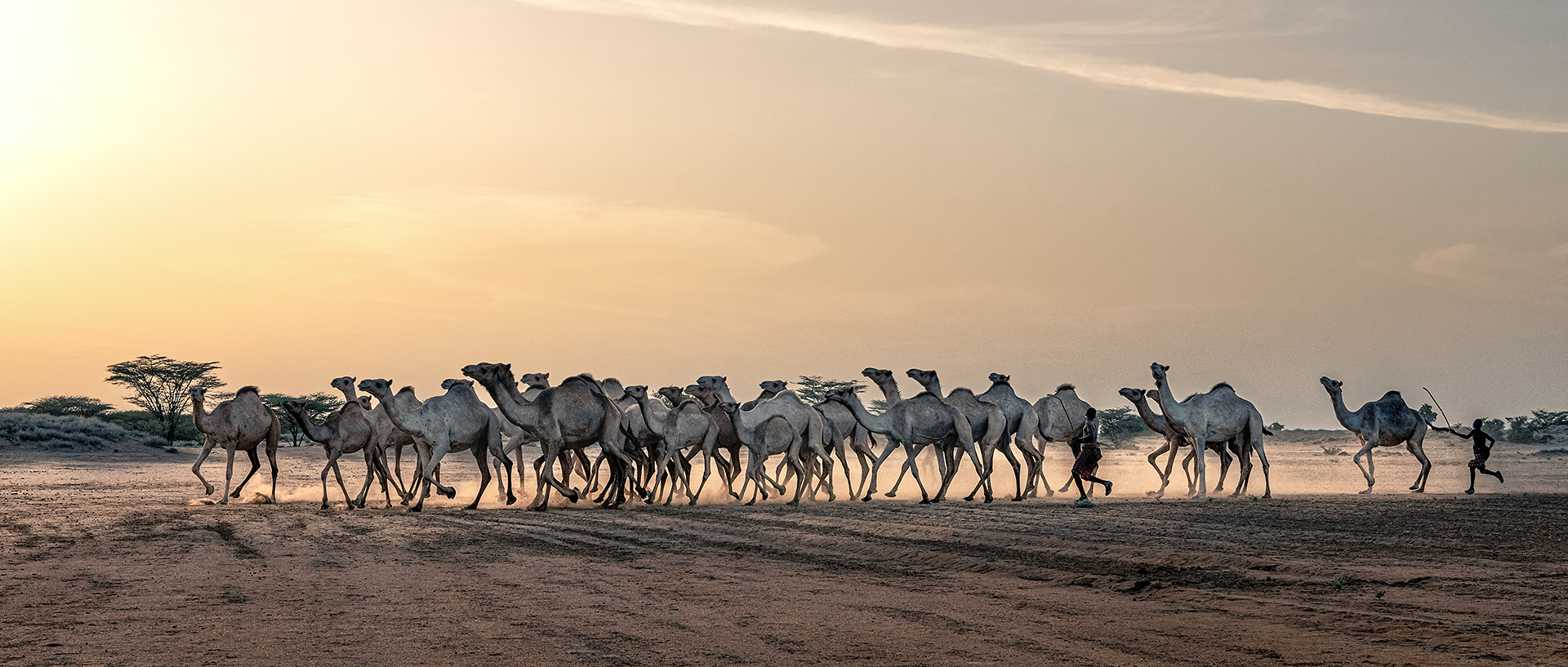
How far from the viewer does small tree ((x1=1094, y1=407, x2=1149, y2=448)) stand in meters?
82.6

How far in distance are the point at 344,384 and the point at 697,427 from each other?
6.58 m

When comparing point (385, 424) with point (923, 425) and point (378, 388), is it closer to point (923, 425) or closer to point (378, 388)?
point (378, 388)

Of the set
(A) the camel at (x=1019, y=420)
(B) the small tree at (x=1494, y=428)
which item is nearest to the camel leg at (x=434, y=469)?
(A) the camel at (x=1019, y=420)

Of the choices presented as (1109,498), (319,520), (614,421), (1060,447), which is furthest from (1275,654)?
(1060,447)

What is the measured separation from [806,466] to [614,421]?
5.78 metres

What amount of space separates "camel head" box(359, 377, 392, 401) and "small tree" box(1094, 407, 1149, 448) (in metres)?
62.8

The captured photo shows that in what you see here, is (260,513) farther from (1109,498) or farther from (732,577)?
(1109,498)

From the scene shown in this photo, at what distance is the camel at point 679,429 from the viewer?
2542 centimetres

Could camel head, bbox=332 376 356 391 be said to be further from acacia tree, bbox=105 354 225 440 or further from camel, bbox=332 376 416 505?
acacia tree, bbox=105 354 225 440

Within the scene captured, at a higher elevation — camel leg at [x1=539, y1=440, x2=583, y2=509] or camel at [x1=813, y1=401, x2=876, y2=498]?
camel at [x1=813, y1=401, x2=876, y2=498]

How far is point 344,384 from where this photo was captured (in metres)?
24.7

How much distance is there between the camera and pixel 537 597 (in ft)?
35.3

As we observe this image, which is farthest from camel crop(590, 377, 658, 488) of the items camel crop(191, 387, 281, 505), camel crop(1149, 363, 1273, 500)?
camel crop(1149, 363, 1273, 500)

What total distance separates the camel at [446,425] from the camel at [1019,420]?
986 cm
